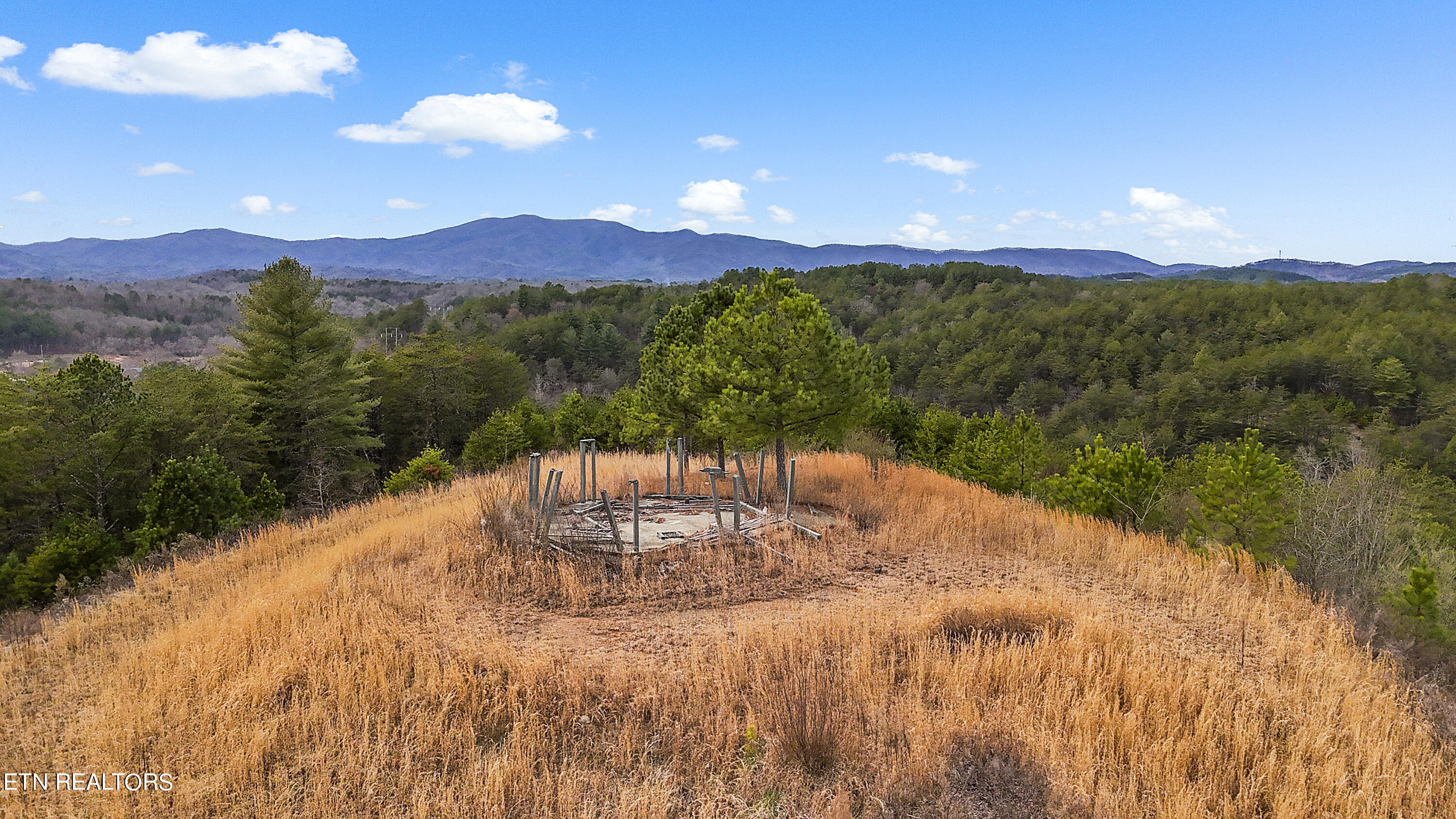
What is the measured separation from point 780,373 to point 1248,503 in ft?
25.5

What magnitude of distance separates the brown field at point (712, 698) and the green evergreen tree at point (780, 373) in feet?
10.7

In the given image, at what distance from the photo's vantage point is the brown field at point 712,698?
3826mm

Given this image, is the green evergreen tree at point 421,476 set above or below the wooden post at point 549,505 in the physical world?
below

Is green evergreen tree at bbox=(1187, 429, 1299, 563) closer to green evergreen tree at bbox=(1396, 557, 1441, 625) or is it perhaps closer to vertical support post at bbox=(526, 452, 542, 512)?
green evergreen tree at bbox=(1396, 557, 1441, 625)

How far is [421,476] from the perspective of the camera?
17.0m

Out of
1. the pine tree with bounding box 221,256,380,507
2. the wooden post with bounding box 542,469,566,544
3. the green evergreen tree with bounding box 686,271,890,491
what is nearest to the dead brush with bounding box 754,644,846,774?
the wooden post with bounding box 542,469,566,544

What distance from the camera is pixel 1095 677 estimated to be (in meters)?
4.82

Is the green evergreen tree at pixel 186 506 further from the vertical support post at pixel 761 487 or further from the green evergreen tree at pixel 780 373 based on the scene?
the vertical support post at pixel 761 487

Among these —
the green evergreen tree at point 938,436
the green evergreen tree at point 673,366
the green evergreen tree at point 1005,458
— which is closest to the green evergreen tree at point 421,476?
the green evergreen tree at point 673,366

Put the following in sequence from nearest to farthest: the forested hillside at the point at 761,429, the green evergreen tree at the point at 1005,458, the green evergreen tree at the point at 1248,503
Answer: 1. the green evergreen tree at the point at 1248,503
2. the forested hillside at the point at 761,429
3. the green evergreen tree at the point at 1005,458

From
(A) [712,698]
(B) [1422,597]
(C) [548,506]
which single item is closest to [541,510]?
(C) [548,506]

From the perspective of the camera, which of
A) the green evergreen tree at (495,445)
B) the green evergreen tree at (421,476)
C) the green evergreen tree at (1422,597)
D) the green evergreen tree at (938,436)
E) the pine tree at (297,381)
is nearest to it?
the green evergreen tree at (1422,597)

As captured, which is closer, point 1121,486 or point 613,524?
point 613,524

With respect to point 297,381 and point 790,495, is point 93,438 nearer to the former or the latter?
point 297,381
